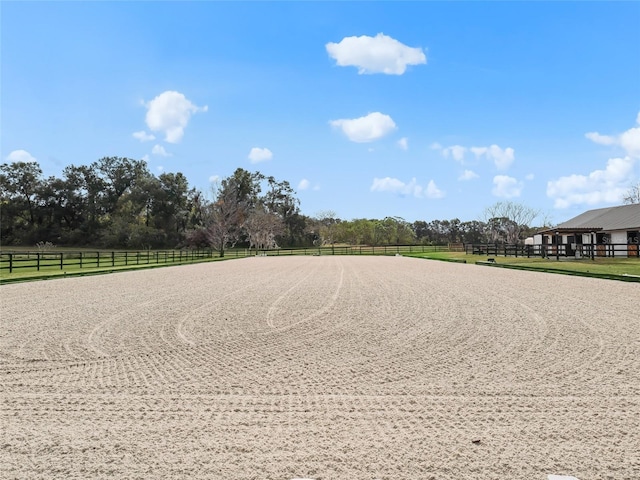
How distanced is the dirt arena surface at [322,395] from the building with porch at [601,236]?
89.5 ft

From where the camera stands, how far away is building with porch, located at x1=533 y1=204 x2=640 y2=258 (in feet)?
115

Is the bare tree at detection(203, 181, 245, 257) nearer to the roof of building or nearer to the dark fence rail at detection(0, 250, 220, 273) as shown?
the dark fence rail at detection(0, 250, 220, 273)

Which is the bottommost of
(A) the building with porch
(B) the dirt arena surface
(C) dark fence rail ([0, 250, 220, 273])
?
(B) the dirt arena surface

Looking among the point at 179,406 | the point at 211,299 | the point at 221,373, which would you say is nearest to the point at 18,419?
the point at 179,406

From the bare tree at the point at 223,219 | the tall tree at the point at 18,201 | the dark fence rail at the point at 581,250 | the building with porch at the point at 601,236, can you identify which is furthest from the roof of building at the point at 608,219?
the tall tree at the point at 18,201

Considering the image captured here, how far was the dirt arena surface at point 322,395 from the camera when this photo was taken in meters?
3.44

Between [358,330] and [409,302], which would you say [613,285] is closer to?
[409,302]

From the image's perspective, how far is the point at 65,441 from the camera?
3818 mm

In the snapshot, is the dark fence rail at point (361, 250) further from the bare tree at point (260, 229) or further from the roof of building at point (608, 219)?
the roof of building at point (608, 219)

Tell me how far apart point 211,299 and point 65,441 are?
30.5 feet

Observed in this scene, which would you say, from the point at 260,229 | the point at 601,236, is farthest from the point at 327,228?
the point at 601,236

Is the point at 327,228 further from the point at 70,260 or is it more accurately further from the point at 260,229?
the point at 70,260

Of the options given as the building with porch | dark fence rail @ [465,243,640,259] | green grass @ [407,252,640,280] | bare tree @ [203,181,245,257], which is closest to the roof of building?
the building with porch

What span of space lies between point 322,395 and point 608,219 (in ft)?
147
